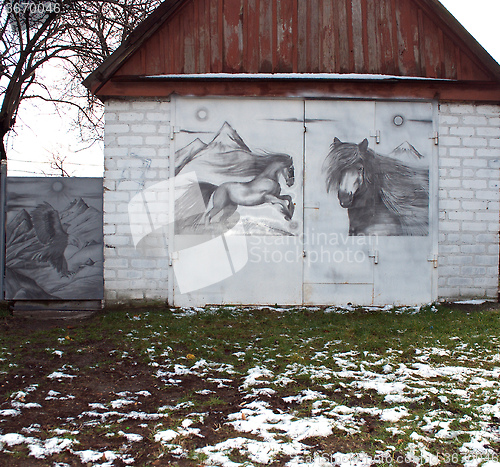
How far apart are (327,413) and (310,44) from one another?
570cm

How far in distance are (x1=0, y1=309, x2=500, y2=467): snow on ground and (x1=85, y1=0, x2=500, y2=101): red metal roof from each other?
4.46 m

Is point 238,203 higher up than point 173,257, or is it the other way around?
point 238,203

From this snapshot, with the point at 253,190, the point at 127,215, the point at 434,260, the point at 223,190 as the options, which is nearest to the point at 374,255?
the point at 434,260

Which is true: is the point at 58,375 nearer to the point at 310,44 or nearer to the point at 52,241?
the point at 52,241

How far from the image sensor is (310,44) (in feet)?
23.3

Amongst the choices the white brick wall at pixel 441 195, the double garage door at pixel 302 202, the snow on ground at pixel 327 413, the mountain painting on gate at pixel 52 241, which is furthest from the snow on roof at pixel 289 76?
the snow on ground at pixel 327 413

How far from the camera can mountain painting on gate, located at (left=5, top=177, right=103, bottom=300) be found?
7.15 metres

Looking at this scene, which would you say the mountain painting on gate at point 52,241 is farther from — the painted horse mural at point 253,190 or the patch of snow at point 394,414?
the patch of snow at point 394,414

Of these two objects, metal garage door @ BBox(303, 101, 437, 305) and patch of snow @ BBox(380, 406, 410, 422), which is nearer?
patch of snow @ BBox(380, 406, 410, 422)

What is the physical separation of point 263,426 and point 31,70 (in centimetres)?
1061

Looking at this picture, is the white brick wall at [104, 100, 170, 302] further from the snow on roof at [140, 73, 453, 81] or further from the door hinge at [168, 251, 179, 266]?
the snow on roof at [140, 73, 453, 81]

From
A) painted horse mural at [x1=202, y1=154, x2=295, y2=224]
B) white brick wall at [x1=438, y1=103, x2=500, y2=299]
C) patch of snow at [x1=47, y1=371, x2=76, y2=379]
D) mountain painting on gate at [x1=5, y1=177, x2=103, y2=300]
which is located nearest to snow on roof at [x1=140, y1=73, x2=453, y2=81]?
white brick wall at [x1=438, y1=103, x2=500, y2=299]

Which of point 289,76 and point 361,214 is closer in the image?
point 289,76

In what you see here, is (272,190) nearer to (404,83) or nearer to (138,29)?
(404,83)
